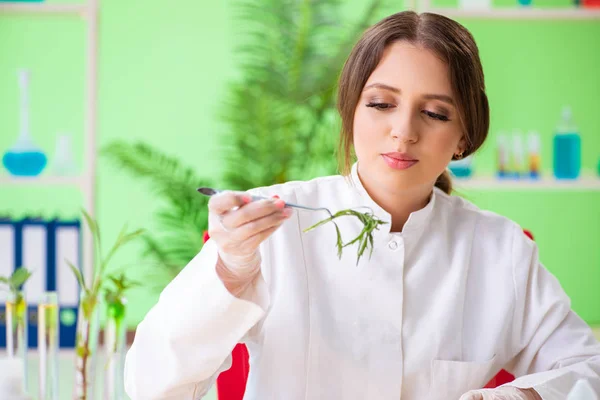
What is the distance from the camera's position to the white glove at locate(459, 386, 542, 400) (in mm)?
1336

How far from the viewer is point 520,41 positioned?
→ 153 inches

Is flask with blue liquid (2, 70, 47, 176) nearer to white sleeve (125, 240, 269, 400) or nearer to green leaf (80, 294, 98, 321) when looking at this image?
green leaf (80, 294, 98, 321)

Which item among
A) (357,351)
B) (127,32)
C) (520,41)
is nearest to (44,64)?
(127,32)

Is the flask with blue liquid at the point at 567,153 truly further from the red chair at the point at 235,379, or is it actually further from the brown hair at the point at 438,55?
the red chair at the point at 235,379

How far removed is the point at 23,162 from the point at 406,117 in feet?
6.43

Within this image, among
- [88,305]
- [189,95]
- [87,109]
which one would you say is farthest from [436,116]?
[189,95]

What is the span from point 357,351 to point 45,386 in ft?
2.87

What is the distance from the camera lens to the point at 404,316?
4.99 feet

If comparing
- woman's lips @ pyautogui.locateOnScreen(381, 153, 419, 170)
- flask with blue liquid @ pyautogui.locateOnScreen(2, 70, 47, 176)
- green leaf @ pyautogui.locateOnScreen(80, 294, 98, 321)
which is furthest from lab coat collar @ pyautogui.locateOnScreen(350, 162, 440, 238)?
flask with blue liquid @ pyautogui.locateOnScreen(2, 70, 47, 176)

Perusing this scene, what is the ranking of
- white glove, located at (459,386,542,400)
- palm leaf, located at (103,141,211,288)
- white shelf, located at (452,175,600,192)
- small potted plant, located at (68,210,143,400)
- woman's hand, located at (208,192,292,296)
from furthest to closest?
palm leaf, located at (103,141,211,288)
white shelf, located at (452,175,600,192)
small potted plant, located at (68,210,143,400)
white glove, located at (459,386,542,400)
woman's hand, located at (208,192,292,296)

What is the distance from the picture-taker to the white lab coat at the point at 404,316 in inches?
A: 58.4

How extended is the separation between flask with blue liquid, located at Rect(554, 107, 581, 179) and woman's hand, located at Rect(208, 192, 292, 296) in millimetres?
2283

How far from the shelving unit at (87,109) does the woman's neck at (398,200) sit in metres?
1.59

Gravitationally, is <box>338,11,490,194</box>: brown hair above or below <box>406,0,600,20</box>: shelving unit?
below
